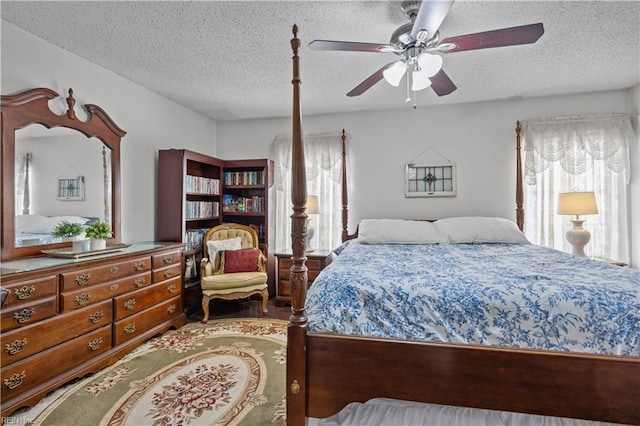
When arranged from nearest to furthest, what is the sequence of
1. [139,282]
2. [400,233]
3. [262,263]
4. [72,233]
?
[72,233] < [139,282] < [400,233] < [262,263]

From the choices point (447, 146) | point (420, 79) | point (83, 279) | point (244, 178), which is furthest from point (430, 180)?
point (83, 279)

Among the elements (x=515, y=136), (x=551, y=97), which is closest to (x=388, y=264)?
(x=515, y=136)

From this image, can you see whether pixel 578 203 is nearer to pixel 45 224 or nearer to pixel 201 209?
pixel 201 209

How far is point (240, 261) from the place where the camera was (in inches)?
141

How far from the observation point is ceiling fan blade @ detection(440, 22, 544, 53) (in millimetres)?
Result: 1591

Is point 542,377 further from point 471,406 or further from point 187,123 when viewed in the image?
point 187,123

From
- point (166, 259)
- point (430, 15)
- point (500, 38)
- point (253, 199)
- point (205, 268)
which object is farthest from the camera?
point (253, 199)

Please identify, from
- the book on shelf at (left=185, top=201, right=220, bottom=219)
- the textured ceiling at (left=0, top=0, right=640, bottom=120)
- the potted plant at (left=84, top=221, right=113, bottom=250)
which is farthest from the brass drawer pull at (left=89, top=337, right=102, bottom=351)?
the textured ceiling at (left=0, top=0, right=640, bottom=120)

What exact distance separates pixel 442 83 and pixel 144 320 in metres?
3.09

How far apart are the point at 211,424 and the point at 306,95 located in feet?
10.1

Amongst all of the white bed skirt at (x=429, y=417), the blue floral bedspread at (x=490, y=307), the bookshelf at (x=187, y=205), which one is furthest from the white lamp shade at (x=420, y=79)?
the bookshelf at (x=187, y=205)

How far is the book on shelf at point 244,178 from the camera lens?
13.9 ft

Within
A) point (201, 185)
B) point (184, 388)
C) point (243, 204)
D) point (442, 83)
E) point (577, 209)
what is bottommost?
point (184, 388)

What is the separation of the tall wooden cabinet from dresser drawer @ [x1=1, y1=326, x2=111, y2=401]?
4.09ft
